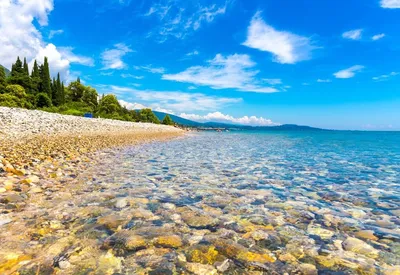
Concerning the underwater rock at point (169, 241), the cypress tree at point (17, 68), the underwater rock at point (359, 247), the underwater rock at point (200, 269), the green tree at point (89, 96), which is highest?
the cypress tree at point (17, 68)

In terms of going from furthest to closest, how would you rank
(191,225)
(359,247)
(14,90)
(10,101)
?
(14,90) → (10,101) → (191,225) → (359,247)

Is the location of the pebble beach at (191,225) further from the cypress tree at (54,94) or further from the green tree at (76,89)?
the green tree at (76,89)

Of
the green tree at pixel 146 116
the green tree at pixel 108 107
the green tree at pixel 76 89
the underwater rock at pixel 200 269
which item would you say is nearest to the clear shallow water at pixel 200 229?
the underwater rock at pixel 200 269

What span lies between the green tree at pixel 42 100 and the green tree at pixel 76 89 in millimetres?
26479

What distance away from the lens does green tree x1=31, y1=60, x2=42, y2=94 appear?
200 feet

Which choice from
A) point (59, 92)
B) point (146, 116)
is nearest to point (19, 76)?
point (59, 92)

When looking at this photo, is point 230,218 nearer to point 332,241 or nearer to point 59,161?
point 332,241

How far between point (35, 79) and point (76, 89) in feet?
73.0

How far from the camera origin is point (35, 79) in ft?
206

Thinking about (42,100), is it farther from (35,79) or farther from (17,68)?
(17,68)

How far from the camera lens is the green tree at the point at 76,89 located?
277 ft

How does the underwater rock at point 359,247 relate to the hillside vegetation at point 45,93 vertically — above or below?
below

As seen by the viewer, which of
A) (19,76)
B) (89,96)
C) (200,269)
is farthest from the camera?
(89,96)

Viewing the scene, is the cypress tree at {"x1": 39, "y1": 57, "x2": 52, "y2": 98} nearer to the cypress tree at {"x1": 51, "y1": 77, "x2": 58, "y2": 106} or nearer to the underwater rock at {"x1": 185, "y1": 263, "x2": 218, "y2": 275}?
the cypress tree at {"x1": 51, "y1": 77, "x2": 58, "y2": 106}
